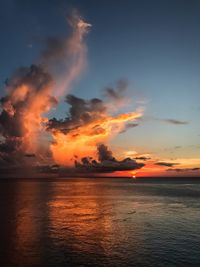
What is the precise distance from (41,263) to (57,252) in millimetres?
4405

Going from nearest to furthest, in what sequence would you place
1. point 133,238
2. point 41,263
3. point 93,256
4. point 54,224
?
point 41,263 → point 93,256 → point 133,238 → point 54,224

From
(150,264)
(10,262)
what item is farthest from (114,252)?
(10,262)

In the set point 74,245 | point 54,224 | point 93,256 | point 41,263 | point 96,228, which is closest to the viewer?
point 41,263

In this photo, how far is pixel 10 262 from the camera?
28812 mm

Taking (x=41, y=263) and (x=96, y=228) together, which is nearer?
(x=41, y=263)

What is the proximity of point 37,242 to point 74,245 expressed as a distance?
4.58m

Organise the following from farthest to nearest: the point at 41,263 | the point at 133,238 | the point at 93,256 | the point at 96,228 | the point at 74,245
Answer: the point at 96,228
the point at 133,238
the point at 74,245
the point at 93,256
the point at 41,263

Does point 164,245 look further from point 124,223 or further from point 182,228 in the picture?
point 124,223

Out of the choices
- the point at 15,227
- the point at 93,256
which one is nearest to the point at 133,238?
the point at 93,256

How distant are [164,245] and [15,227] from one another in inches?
896

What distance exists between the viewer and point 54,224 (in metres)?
50.9

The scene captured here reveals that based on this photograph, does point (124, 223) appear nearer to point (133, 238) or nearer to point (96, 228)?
point (96, 228)

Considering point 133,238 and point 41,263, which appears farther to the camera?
point 133,238

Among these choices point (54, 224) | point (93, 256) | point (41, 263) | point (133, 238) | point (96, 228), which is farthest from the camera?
point (54, 224)
